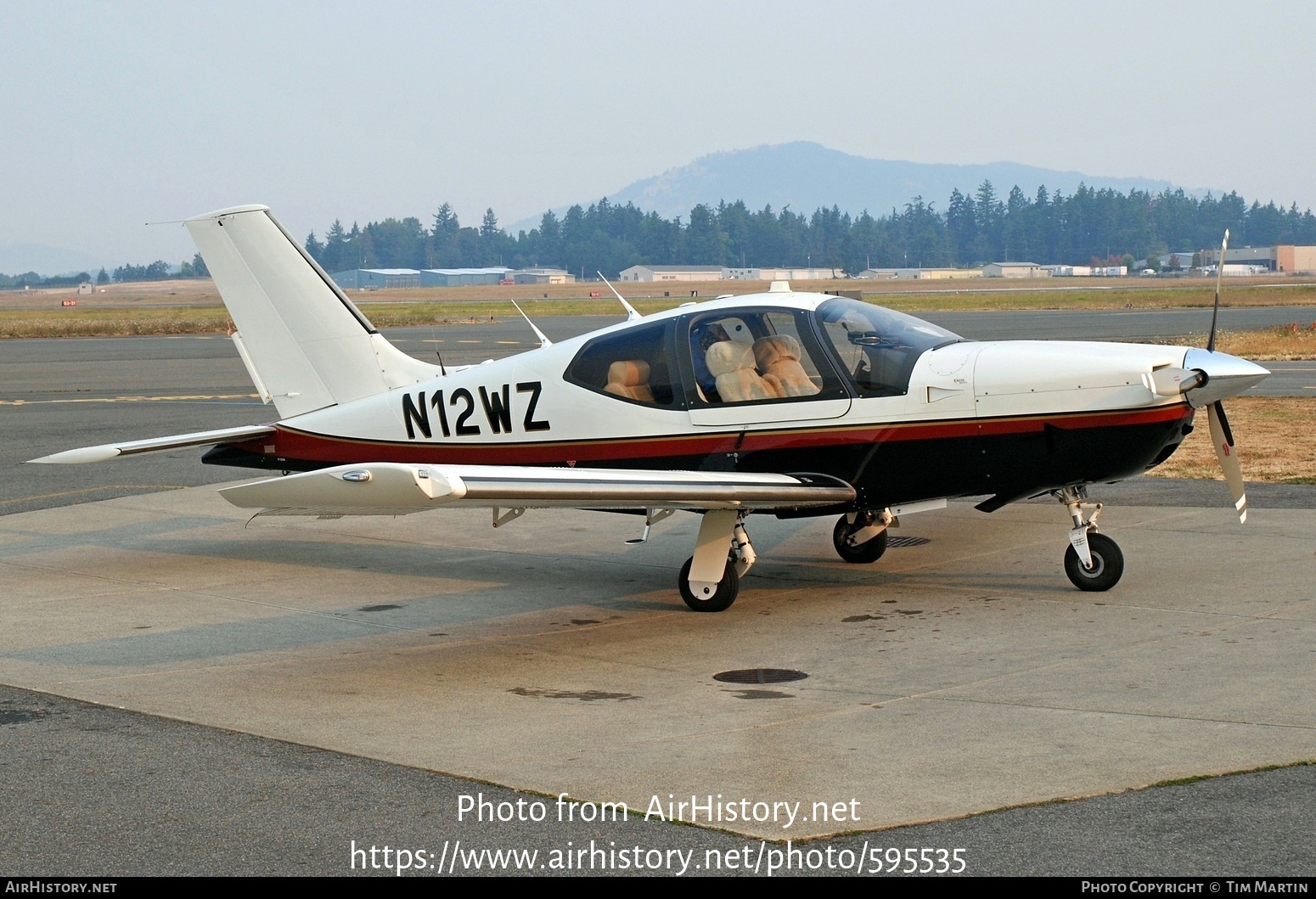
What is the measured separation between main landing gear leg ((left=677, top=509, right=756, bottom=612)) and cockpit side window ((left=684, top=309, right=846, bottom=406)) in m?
0.93

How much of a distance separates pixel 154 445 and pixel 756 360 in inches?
204

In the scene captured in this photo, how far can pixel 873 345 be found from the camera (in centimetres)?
1031

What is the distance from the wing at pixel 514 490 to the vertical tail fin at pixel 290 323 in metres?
3.01

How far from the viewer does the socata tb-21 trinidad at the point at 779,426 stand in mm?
9492

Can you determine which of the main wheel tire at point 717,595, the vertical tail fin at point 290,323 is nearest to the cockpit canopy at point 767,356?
the main wheel tire at point 717,595

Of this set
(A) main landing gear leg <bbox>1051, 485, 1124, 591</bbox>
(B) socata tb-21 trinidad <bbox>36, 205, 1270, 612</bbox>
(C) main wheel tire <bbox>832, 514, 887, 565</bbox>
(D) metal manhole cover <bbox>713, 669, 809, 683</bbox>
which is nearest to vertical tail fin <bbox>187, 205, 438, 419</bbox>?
(B) socata tb-21 trinidad <bbox>36, 205, 1270, 612</bbox>

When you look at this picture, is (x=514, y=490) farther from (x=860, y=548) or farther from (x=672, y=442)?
(x=860, y=548)

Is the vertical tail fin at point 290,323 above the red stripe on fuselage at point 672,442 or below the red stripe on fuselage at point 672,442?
above

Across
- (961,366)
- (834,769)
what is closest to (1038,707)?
(834,769)

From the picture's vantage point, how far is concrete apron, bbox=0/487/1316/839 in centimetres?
646

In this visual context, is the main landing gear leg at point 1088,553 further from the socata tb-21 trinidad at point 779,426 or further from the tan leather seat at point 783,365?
the tan leather seat at point 783,365

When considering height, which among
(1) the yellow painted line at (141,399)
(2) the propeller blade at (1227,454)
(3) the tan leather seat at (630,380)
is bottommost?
(1) the yellow painted line at (141,399)

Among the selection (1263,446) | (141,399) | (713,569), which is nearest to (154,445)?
(713,569)
